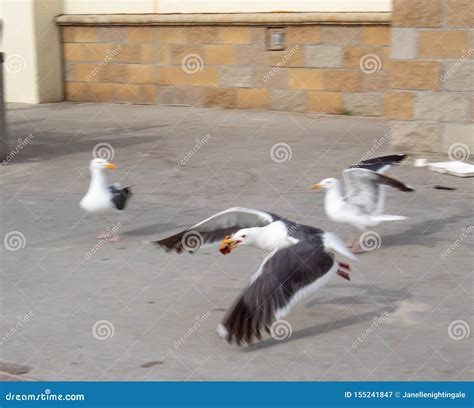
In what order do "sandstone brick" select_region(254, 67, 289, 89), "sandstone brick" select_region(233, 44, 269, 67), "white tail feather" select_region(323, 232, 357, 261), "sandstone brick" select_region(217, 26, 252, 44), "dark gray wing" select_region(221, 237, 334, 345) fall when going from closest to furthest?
"dark gray wing" select_region(221, 237, 334, 345) < "white tail feather" select_region(323, 232, 357, 261) < "sandstone brick" select_region(254, 67, 289, 89) < "sandstone brick" select_region(233, 44, 269, 67) < "sandstone brick" select_region(217, 26, 252, 44)

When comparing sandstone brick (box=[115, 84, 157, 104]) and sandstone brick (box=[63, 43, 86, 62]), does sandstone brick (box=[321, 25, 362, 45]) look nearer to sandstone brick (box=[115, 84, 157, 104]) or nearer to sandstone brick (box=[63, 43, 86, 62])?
sandstone brick (box=[115, 84, 157, 104])

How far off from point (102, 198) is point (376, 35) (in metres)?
6.97

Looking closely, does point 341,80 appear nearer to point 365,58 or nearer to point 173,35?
point 365,58

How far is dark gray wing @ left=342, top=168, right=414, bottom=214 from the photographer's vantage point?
26.0 feet

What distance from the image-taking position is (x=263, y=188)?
10.5 metres

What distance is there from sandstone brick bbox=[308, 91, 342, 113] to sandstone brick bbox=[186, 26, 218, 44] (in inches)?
78.5

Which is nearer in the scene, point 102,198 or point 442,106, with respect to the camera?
point 102,198

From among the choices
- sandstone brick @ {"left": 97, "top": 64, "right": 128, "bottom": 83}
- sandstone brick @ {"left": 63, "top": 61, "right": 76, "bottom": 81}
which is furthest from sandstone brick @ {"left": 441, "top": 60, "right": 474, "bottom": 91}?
sandstone brick @ {"left": 63, "top": 61, "right": 76, "bottom": 81}

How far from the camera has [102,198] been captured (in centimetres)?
877

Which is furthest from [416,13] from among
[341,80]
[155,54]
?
[155,54]

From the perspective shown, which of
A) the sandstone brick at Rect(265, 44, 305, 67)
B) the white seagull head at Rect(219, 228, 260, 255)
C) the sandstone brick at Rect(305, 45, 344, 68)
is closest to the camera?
A: the white seagull head at Rect(219, 228, 260, 255)

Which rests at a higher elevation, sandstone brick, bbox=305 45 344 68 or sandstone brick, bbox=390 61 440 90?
sandstone brick, bbox=390 61 440 90

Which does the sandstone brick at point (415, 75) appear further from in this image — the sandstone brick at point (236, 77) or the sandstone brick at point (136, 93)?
the sandstone brick at point (136, 93)

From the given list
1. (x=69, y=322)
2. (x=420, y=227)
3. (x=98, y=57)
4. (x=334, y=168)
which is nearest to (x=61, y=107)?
(x=98, y=57)
